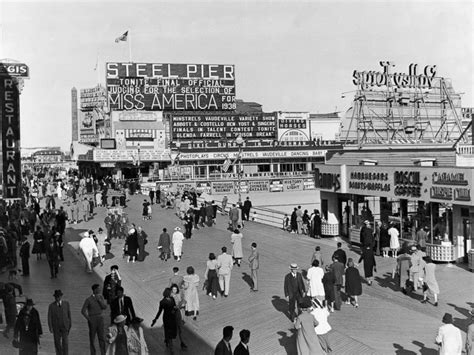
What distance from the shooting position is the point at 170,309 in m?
10.5

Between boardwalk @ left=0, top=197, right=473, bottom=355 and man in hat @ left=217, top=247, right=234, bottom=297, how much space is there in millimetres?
302

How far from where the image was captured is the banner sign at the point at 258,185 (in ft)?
145

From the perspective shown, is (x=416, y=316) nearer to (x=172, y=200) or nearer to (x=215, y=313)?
(x=215, y=313)

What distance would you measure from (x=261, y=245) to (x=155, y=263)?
4.99 m

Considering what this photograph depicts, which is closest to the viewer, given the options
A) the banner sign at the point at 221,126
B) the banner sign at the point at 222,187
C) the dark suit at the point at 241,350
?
the dark suit at the point at 241,350

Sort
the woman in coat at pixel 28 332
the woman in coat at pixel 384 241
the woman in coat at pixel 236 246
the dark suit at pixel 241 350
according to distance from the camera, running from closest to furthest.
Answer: the dark suit at pixel 241 350 → the woman in coat at pixel 28 332 → the woman in coat at pixel 236 246 → the woman in coat at pixel 384 241

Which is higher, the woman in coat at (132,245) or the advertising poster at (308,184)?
the advertising poster at (308,184)

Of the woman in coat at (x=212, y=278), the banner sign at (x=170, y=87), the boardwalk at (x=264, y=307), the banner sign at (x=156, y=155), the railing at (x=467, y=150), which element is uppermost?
the banner sign at (x=170, y=87)

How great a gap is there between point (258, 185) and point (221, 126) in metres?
25.2

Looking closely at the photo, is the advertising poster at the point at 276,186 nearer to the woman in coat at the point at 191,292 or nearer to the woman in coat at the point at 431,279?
the woman in coat at the point at 431,279

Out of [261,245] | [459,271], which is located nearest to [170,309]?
[459,271]

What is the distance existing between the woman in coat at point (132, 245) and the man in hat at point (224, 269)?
5.44 meters

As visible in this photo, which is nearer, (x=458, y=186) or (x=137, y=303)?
(x=137, y=303)

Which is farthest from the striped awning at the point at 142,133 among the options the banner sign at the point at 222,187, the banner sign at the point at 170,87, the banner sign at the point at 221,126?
the banner sign at the point at 222,187
